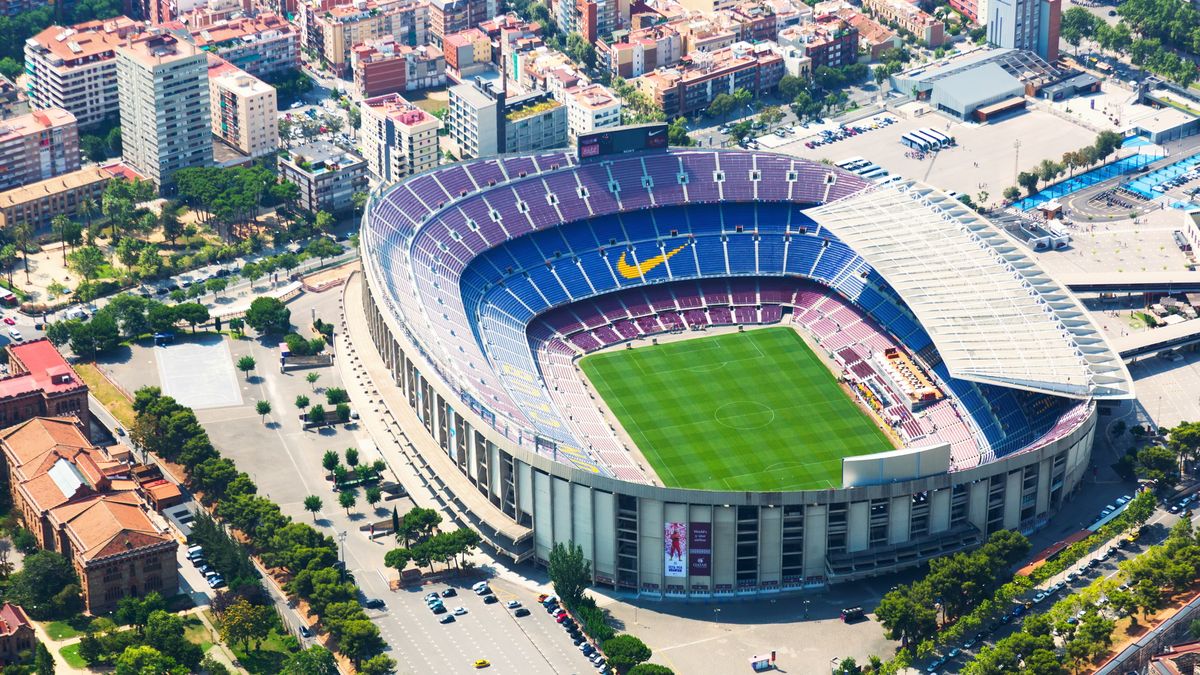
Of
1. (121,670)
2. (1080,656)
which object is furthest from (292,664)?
(1080,656)

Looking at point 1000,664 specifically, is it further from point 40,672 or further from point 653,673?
point 40,672

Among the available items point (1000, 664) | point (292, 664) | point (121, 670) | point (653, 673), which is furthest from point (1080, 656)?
point (121, 670)

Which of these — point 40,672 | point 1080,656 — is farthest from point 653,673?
point 40,672

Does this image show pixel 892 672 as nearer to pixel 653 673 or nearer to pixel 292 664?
pixel 653 673

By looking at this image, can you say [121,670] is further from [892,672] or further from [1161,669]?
[1161,669]

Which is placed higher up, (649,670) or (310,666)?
Answer: (310,666)

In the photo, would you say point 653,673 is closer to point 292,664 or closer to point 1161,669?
point 292,664

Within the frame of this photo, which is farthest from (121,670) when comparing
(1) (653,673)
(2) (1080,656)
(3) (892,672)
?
(2) (1080,656)
